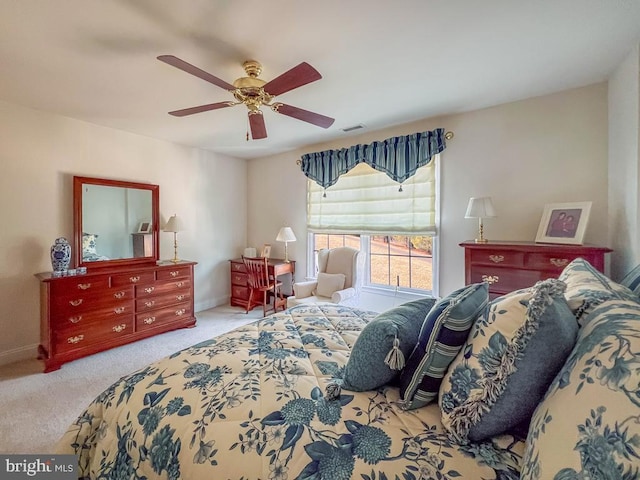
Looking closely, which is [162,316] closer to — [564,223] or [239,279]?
[239,279]

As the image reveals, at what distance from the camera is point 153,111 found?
2961mm

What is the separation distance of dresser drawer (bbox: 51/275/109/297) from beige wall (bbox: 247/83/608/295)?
11.7 ft

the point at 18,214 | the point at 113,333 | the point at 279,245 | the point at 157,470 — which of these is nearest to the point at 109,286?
the point at 113,333

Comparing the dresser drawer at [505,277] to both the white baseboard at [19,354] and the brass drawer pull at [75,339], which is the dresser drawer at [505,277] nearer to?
the brass drawer pull at [75,339]

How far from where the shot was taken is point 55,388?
235 cm

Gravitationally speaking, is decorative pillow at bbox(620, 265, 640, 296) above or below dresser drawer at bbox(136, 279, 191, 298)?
above

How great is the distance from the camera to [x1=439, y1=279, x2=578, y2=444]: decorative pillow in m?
0.74

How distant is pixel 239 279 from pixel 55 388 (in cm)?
255

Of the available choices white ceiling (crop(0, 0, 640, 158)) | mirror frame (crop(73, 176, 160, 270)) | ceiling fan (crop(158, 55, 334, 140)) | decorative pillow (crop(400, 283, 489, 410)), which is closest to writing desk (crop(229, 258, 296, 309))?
mirror frame (crop(73, 176, 160, 270))

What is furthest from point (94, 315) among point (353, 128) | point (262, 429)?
point (353, 128)

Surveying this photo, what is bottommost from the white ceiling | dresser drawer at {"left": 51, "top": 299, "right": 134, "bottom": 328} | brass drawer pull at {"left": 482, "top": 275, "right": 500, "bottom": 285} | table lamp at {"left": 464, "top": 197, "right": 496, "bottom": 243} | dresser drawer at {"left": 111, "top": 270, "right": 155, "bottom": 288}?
dresser drawer at {"left": 51, "top": 299, "right": 134, "bottom": 328}

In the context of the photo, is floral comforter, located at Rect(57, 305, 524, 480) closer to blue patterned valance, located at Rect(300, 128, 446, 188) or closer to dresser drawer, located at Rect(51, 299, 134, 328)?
dresser drawer, located at Rect(51, 299, 134, 328)

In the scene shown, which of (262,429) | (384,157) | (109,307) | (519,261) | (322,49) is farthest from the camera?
(384,157)

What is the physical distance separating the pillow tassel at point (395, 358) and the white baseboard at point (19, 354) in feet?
12.6
